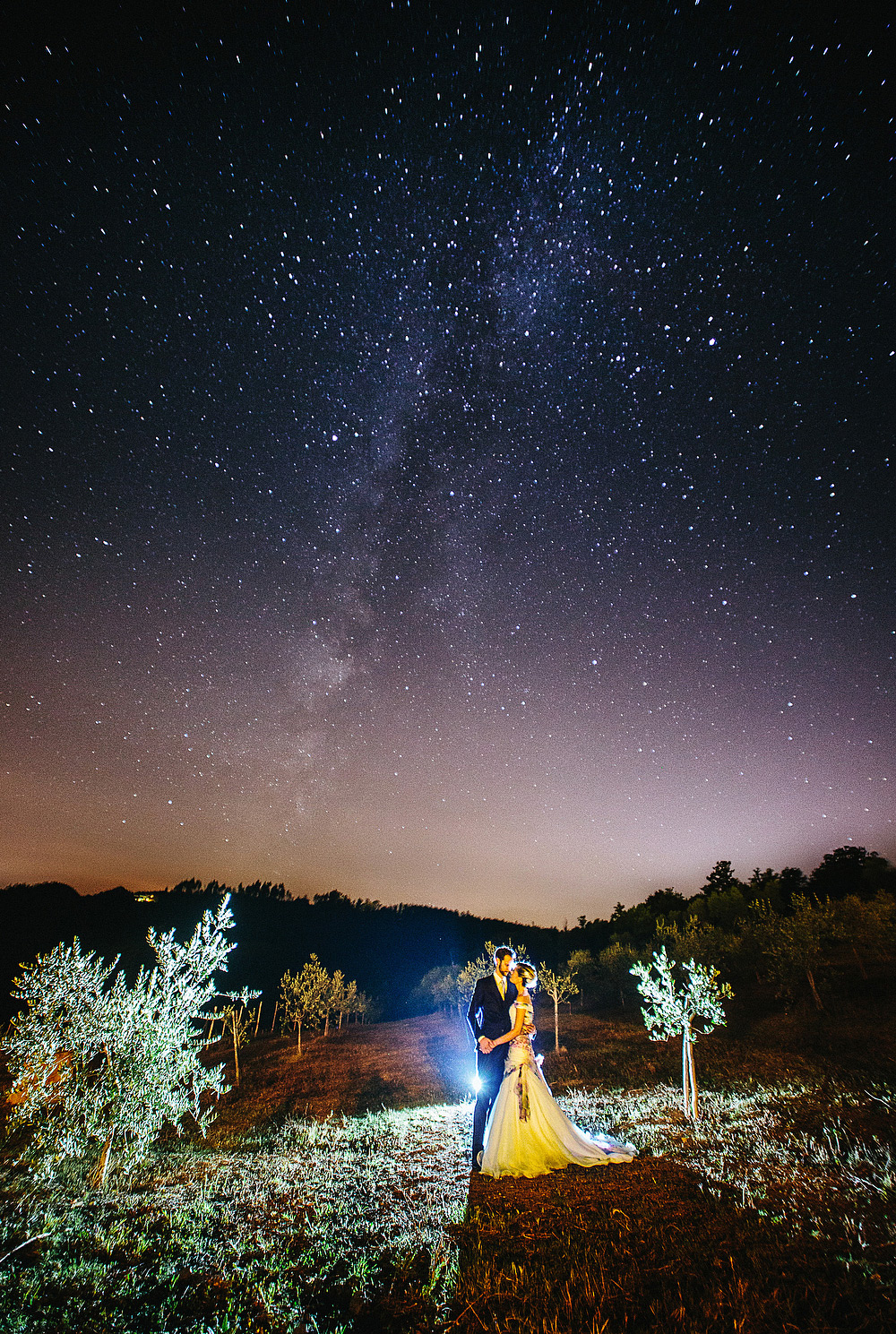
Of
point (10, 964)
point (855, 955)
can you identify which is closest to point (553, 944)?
point (855, 955)

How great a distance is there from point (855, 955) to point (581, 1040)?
24.9 meters

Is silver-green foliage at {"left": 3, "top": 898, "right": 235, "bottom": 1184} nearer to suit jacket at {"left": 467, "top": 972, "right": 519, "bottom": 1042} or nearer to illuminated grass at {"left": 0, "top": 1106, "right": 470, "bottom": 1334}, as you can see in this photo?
illuminated grass at {"left": 0, "top": 1106, "right": 470, "bottom": 1334}

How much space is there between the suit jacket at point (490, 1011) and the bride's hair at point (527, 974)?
0.76 feet

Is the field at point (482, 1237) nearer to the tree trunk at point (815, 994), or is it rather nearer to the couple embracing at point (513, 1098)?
the couple embracing at point (513, 1098)

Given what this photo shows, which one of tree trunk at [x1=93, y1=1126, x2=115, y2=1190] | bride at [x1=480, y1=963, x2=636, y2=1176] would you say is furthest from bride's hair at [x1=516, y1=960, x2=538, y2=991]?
tree trunk at [x1=93, y1=1126, x2=115, y2=1190]

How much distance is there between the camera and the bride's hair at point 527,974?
7.81 meters

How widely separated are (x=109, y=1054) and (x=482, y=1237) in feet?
31.2

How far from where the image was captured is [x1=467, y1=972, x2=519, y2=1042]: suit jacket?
758 cm

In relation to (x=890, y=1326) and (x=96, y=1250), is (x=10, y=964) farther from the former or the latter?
(x=890, y=1326)

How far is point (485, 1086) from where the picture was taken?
7.30 m

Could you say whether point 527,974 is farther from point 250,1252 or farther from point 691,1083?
point 691,1083

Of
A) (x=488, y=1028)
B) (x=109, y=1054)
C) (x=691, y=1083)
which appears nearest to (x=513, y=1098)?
(x=488, y=1028)

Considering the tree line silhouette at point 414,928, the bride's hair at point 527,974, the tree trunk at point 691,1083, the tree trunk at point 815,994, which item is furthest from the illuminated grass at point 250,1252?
the tree trunk at point 815,994

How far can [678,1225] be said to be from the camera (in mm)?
4961
